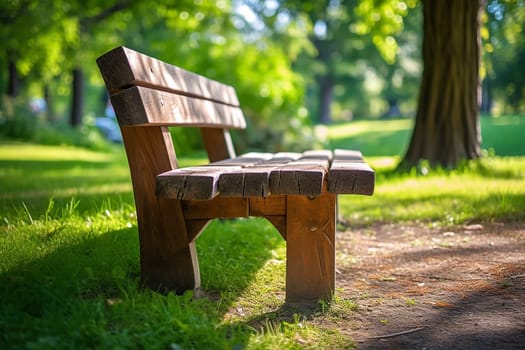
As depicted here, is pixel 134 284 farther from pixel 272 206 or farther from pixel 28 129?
pixel 28 129

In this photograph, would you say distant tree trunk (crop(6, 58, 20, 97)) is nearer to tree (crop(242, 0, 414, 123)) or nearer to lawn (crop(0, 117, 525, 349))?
tree (crop(242, 0, 414, 123))

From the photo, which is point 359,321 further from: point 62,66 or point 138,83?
point 62,66

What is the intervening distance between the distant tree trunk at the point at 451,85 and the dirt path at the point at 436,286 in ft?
12.3

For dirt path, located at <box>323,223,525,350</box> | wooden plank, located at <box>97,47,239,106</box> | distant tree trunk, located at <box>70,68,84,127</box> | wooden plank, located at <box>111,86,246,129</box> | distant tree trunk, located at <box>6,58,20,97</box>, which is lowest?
dirt path, located at <box>323,223,525,350</box>

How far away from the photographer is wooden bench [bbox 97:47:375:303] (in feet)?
8.10

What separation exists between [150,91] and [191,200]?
551mm

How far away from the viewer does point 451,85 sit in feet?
26.8

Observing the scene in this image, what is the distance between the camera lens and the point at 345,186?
2.50m

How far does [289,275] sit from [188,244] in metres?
0.52

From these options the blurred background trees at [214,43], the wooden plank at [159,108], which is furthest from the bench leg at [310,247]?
the blurred background trees at [214,43]

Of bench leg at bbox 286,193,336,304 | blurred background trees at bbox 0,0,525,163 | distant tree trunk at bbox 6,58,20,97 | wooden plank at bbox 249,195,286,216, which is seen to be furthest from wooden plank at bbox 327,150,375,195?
distant tree trunk at bbox 6,58,20,97

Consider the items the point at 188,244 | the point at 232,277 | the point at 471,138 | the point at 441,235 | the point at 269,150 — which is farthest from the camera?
the point at 269,150

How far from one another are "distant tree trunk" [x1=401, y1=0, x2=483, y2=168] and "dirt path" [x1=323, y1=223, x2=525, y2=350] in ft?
12.3

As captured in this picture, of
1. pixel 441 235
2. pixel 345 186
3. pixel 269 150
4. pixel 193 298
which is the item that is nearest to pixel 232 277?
pixel 193 298
